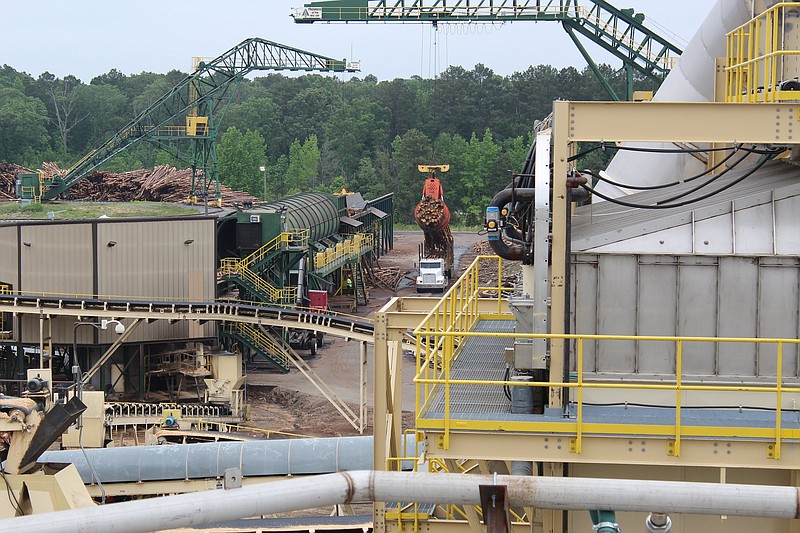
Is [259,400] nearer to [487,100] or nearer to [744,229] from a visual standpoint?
[744,229]

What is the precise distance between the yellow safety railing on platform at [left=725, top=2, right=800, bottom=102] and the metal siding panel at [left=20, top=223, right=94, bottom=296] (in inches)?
1186

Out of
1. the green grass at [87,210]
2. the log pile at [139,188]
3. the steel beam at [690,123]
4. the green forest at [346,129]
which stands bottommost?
the steel beam at [690,123]

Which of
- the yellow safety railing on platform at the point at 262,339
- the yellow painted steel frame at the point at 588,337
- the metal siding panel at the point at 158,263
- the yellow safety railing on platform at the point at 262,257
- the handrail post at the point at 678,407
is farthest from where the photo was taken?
the yellow safety railing on platform at the point at 262,257

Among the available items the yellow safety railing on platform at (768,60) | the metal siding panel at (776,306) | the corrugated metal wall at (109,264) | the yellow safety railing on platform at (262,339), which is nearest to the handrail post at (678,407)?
the metal siding panel at (776,306)

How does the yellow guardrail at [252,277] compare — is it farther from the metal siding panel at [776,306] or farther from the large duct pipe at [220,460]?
the metal siding panel at [776,306]

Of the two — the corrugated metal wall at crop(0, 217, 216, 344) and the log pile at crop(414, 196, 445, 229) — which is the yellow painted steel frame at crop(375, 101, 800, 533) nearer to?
the corrugated metal wall at crop(0, 217, 216, 344)

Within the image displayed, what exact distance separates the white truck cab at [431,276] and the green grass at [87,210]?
13.0 meters

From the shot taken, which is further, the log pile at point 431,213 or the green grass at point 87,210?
the log pile at point 431,213

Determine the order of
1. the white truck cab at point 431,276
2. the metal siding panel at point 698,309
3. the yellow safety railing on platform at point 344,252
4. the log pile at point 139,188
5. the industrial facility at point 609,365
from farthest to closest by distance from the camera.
Answer: the log pile at point 139,188 → the white truck cab at point 431,276 → the yellow safety railing on platform at point 344,252 → the metal siding panel at point 698,309 → the industrial facility at point 609,365

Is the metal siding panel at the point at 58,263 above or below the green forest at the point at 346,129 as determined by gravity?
below

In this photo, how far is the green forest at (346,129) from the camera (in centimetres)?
10188

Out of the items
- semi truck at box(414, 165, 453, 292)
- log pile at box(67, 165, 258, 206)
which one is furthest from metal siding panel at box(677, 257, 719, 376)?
log pile at box(67, 165, 258, 206)

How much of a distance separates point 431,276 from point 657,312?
48615mm

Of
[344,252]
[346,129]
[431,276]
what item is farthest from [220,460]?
[346,129]
